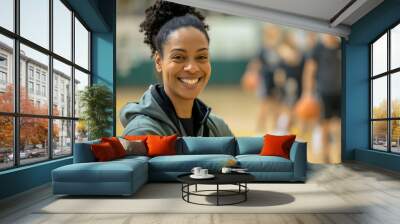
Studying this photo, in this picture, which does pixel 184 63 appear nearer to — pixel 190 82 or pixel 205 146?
pixel 190 82

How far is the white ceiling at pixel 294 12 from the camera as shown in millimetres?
8289

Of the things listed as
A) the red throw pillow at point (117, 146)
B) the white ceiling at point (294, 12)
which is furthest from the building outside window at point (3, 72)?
the white ceiling at point (294, 12)

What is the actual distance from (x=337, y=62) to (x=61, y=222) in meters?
7.50

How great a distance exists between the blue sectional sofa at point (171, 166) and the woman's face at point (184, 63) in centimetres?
180

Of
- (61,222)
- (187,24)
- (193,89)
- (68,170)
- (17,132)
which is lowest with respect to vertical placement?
(61,222)

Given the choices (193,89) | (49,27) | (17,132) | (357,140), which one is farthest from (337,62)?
(17,132)

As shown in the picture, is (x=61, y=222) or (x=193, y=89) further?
(x=193, y=89)

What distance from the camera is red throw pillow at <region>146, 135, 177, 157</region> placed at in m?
6.68

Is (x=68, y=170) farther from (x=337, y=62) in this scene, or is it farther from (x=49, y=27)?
(x=337, y=62)

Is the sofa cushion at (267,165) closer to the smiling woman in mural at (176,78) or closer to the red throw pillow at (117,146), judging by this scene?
the red throw pillow at (117,146)

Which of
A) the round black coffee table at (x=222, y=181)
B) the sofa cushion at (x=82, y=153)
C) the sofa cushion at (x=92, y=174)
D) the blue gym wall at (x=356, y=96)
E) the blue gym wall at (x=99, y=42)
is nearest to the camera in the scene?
the round black coffee table at (x=222, y=181)

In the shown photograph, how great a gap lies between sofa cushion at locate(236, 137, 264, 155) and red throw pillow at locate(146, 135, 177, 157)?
1.18 meters

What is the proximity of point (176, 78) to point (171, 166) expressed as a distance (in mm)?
2847

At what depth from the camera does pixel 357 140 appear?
378 inches
